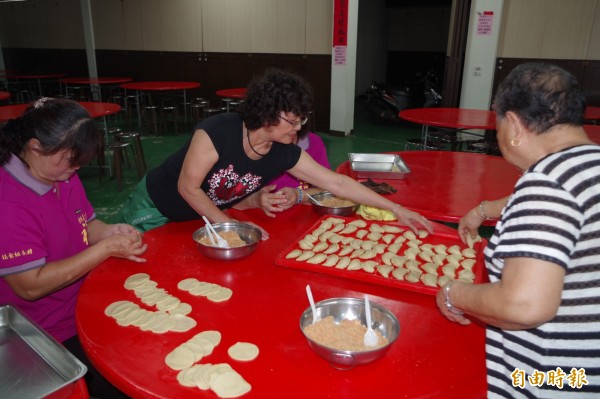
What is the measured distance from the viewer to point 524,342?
3.36ft

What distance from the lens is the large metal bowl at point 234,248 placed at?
5.08 ft

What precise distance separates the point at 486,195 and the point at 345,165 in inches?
37.6

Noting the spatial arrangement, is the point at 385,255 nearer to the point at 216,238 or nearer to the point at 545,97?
the point at 216,238

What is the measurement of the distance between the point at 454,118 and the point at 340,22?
3.68 meters

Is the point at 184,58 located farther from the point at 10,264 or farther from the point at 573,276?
the point at 573,276

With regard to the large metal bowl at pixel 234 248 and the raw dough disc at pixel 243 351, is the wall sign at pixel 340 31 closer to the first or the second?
the large metal bowl at pixel 234 248

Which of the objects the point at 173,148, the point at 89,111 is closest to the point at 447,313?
the point at 89,111

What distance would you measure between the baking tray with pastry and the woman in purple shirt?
672mm

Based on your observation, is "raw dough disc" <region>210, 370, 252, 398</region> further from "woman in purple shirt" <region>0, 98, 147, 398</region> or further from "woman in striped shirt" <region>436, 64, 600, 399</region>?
"woman in purple shirt" <region>0, 98, 147, 398</region>

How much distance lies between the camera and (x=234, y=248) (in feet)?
5.04

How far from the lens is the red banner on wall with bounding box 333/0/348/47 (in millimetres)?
7371

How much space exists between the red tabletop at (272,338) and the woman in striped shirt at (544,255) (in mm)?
131

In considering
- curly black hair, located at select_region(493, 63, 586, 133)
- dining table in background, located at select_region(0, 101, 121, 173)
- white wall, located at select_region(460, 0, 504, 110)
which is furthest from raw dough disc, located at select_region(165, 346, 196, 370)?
white wall, located at select_region(460, 0, 504, 110)

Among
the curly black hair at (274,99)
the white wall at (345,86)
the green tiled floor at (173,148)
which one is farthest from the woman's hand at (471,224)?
the white wall at (345,86)
